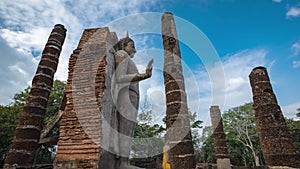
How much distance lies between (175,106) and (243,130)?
81.7 ft

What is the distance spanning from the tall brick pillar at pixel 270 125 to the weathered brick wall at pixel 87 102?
5830 mm

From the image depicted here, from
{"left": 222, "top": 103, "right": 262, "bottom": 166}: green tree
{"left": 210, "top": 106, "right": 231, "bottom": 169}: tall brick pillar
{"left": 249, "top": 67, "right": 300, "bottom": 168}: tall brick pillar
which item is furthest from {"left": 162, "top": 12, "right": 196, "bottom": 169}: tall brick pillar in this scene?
{"left": 222, "top": 103, "right": 262, "bottom": 166}: green tree

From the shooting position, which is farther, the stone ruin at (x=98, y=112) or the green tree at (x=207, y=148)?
the green tree at (x=207, y=148)

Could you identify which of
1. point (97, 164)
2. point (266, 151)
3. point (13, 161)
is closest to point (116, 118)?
point (97, 164)

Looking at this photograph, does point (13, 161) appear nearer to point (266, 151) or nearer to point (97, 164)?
point (97, 164)

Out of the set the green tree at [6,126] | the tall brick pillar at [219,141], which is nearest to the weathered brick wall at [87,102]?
the tall brick pillar at [219,141]

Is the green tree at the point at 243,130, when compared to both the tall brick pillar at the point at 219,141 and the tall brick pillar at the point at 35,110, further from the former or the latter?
the tall brick pillar at the point at 35,110

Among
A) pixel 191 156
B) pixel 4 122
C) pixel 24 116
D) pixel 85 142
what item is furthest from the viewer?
pixel 4 122

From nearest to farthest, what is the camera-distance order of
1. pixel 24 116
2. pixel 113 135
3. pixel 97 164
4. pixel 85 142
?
pixel 97 164 < pixel 85 142 < pixel 113 135 < pixel 24 116

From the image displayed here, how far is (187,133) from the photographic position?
5.64 meters

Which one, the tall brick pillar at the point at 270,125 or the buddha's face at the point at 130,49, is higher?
the buddha's face at the point at 130,49

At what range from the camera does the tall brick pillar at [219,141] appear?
13.3 m

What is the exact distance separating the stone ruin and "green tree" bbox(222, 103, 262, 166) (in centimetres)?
2076

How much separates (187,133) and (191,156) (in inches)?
23.4
